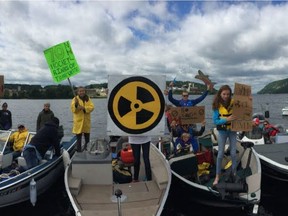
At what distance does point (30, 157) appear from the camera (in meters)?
8.45

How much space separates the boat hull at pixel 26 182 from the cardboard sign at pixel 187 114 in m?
3.38

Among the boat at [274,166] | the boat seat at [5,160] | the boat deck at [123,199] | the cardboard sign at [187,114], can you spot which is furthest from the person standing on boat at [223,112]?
the boat seat at [5,160]

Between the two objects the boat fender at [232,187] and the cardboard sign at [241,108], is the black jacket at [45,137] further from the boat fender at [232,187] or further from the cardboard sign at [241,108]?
the cardboard sign at [241,108]

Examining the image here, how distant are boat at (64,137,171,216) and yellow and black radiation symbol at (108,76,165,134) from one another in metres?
1.14

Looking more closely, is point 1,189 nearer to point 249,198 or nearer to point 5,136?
point 5,136

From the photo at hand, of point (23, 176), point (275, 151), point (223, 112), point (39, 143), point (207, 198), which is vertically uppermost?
point (223, 112)

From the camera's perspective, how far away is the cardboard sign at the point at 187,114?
9344mm

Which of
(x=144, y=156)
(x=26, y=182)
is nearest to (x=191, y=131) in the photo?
(x=144, y=156)

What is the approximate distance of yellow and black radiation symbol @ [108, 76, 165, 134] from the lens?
6.39 metres

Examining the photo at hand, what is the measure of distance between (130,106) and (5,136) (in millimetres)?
4964

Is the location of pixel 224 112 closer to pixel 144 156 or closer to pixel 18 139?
pixel 144 156

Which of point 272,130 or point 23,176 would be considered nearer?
point 23,176

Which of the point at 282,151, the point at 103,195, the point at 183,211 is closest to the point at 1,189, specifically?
the point at 103,195

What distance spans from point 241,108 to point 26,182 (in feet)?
16.2
